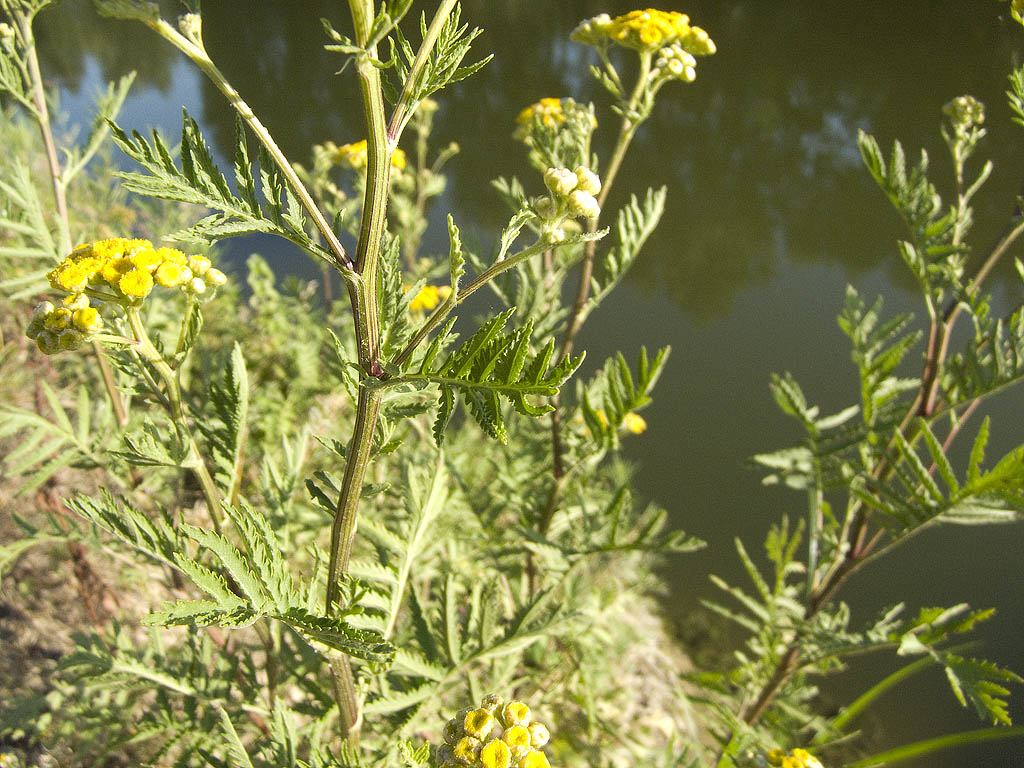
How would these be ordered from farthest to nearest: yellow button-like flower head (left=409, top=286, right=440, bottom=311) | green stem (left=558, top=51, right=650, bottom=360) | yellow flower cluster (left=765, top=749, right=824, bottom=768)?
yellow button-like flower head (left=409, top=286, right=440, bottom=311) → green stem (left=558, top=51, right=650, bottom=360) → yellow flower cluster (left=765, top=749, right=824, bottom=768)

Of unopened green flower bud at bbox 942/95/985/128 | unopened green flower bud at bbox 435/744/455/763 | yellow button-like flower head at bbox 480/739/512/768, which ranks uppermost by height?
unopened green flower bud at bbox 942/95/985/128

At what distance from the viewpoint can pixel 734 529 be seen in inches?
164

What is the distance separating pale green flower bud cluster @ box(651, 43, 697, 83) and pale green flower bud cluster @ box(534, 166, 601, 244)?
77 centimetres

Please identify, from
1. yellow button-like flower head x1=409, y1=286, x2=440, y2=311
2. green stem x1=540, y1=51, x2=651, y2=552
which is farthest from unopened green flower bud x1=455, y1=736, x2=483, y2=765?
yellow button-like flower head x1=409, y1=286, x2=440, y2=311

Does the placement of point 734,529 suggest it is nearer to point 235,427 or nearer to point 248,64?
point 235,427

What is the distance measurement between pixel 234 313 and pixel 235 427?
9.77 feet

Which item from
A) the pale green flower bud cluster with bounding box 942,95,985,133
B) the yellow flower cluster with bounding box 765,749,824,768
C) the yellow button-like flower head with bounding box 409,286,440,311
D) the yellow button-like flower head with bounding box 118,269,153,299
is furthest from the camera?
the yellow button-like flower head with bounding box 409,286,440,311

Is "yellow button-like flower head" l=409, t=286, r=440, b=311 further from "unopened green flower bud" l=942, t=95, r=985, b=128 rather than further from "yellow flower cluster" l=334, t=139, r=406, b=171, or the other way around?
"unopened green flower bud" l=942, t=95, r=985, b=128

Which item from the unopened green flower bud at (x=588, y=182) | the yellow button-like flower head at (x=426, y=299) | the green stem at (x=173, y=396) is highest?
the unopened green flower bud at (x=588, y=182)

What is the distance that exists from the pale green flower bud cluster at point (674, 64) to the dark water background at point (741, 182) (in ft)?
1.75

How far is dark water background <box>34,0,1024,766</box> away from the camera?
3.81 meters

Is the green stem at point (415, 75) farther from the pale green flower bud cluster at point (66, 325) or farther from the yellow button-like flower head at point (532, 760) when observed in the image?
the yellow button-like flower head at point (532, 760)

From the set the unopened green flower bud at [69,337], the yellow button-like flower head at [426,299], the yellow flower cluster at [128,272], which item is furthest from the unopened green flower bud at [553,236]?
the yellow button-like flower head at [426,299]

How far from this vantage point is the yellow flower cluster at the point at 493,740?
82 centimetres
